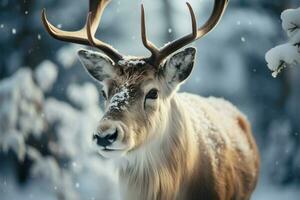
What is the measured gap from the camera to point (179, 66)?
4.89 metres

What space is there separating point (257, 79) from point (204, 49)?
81 centimetres

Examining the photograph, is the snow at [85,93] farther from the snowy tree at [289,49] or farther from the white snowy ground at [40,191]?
the snowy tree at [289,49]

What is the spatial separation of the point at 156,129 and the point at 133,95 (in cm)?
32

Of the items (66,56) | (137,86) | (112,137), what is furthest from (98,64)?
(66,56)

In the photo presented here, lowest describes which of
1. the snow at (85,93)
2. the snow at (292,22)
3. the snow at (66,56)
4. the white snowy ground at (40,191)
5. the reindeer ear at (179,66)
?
the white snowy ground at (40,191)

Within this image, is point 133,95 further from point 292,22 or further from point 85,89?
point 85,89

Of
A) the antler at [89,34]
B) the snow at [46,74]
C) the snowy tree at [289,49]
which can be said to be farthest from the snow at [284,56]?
the snow at [46,74]

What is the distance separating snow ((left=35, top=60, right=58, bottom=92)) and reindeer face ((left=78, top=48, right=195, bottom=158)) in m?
3.73

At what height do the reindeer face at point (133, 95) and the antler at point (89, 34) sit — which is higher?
the antler at point (89, 34)

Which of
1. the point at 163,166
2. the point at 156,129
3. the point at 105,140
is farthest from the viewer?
the point at 163,166

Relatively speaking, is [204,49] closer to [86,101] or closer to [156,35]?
[156,35]

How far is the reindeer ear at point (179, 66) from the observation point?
4.86 metres

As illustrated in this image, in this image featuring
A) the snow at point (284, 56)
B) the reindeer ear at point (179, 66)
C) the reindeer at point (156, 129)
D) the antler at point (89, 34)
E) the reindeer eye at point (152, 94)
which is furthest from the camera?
the antler at point (89, 34)

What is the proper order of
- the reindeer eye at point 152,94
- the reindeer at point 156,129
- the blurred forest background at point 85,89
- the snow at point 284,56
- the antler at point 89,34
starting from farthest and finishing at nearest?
the blurred forest background at point 85,89
the antler at point 89,34
the reindeer eye at point 152,94
the reindeer at point 156,129
the snow at point 284,56
